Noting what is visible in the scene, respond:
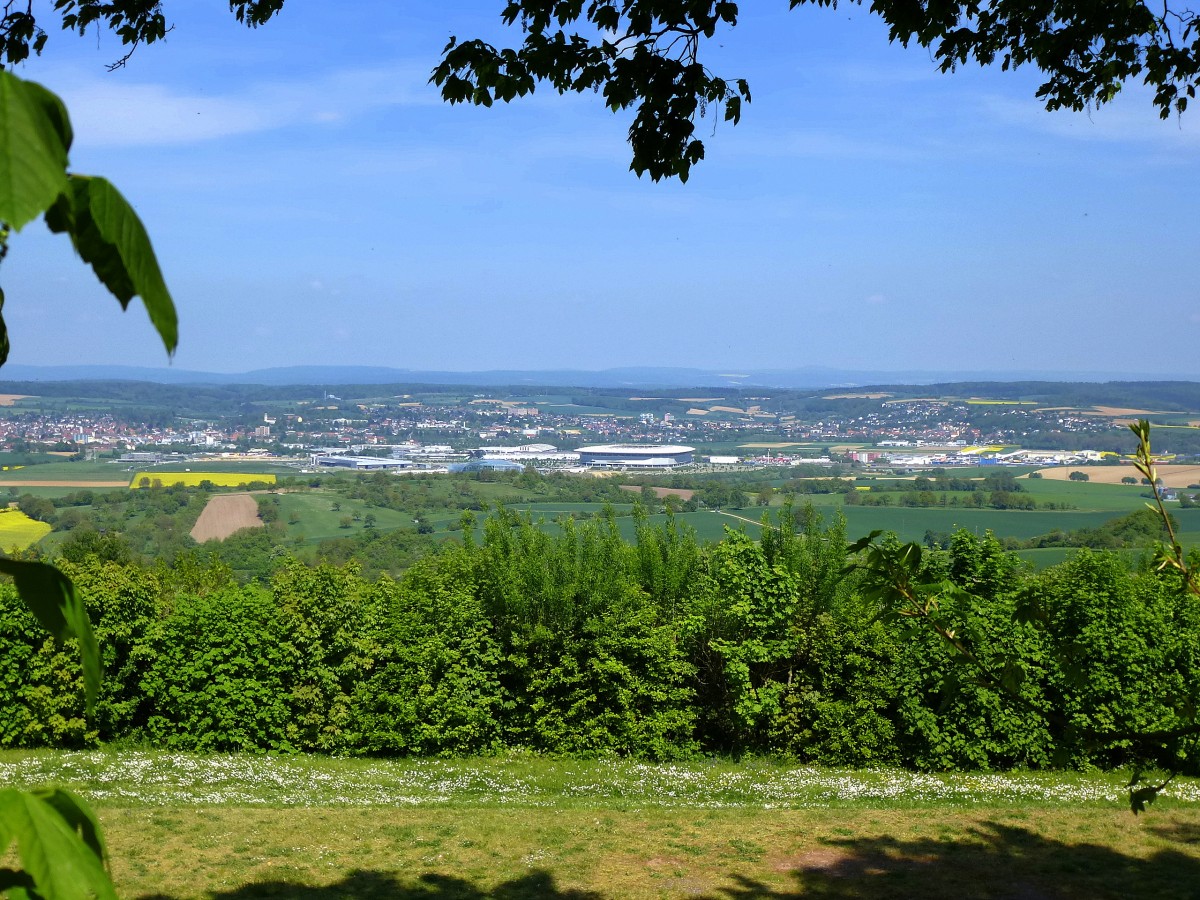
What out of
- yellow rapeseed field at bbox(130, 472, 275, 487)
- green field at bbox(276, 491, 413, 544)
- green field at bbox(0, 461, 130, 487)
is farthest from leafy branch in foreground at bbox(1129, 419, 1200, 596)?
green field at bbox(0, 461, 130, 487)

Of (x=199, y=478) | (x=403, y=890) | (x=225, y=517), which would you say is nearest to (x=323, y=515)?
(x=225, y=517)

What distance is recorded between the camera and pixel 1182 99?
7914 millimetres

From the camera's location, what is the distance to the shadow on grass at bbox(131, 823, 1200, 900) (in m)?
9.30

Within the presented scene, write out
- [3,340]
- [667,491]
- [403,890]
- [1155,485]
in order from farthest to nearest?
[667,491] → [403,890] → [1155,485] → [3,340]

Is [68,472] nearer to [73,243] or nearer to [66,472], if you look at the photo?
[66,472]

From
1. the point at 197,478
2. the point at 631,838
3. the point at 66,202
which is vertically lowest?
the point at 197,478

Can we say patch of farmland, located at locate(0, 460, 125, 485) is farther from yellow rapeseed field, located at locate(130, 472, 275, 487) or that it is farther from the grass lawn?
the grass lawn

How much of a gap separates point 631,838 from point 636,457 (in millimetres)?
73653

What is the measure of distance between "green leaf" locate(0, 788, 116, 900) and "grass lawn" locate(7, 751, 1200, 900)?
29.3 ft

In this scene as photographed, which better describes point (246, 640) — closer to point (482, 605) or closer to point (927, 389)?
point (482, 605)

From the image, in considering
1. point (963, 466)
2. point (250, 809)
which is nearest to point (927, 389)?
point (963, 466)

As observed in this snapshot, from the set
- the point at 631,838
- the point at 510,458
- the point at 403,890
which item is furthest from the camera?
the point at 510,458

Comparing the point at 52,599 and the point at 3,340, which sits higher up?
the point at 3,340

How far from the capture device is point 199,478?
256 feet
